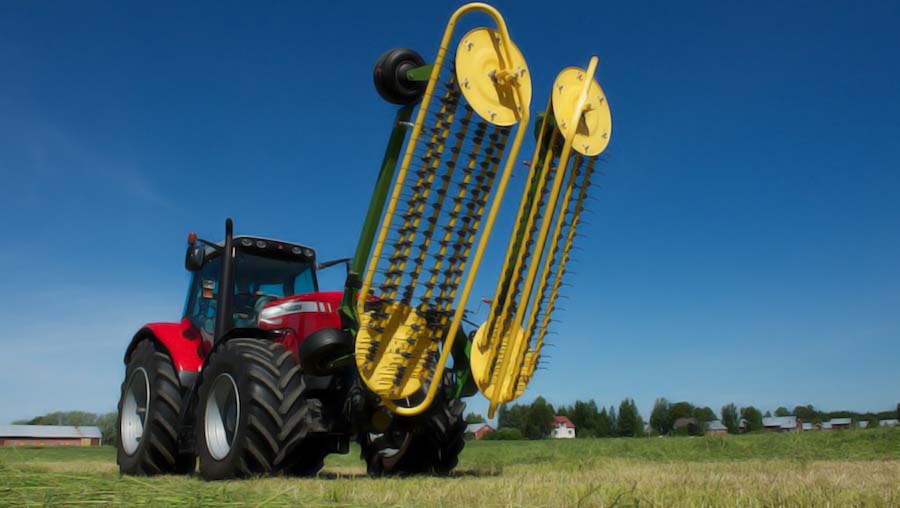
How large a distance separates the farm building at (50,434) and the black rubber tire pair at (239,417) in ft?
104

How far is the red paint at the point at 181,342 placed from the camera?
7.05m

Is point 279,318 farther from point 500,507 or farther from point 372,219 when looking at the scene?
point 500,507

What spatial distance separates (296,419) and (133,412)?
347 cm

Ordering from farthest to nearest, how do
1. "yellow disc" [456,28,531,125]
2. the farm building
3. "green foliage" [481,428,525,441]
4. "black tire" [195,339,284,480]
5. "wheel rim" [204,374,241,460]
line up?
the farm building, "green foliage" [481,428,525,441], "wheel rim" [204,374,241,460], "black tire" [195,339,284,480], "yellow disc" [456,28,531,125]

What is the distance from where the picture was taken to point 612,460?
287 inches

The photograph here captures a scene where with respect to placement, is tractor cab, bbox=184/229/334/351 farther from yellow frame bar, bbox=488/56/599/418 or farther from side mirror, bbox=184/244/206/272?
yellow frame bar, bbox=488/56/599/418

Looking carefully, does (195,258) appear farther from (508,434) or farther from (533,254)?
(508,434)

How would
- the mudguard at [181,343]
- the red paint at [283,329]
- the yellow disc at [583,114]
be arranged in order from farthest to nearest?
1. the mudguard at [181,343]
2. the red paint at [283,329]
3. the yellow disc at [583,114]

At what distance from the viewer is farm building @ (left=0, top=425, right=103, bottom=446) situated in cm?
3569

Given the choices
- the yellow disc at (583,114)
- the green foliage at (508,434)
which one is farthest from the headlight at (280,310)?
the green foliage at (508,434)

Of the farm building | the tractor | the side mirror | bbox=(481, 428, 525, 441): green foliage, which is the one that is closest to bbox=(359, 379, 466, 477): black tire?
the tractor

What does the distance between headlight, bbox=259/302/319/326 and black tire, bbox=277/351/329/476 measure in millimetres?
529

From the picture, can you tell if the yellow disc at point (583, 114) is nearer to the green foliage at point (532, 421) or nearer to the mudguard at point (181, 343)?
the mudguard at point (181, 343)

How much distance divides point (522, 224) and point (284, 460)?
8.09 ft
